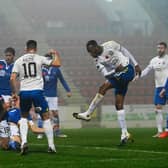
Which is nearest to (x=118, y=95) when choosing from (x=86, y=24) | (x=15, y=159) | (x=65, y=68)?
(x=15, y=159)

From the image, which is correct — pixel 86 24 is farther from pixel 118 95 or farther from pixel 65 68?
pixel 118 95

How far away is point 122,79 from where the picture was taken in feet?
33.6

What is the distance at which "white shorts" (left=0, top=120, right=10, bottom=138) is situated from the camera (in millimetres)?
9570

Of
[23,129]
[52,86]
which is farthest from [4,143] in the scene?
[52,86]

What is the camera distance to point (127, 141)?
34.8 feet

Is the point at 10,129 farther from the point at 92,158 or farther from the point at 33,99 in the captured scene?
the point at 92,158

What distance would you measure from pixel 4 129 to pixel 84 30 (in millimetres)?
26362

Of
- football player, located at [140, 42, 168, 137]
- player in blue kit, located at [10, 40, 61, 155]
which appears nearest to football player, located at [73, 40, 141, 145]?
player in blue kit, located at [10, 40, 61, 155]

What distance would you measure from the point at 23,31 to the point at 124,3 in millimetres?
7790

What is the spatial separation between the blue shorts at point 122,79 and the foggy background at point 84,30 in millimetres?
18259

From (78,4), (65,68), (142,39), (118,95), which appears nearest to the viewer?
(118,95)

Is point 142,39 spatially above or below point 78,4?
below

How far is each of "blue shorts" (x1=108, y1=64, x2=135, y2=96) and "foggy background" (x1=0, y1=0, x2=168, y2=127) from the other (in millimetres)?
18259

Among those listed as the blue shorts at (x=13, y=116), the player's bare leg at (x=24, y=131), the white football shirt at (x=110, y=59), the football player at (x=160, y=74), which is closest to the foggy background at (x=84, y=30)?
the football player at (x=160, y=74)
